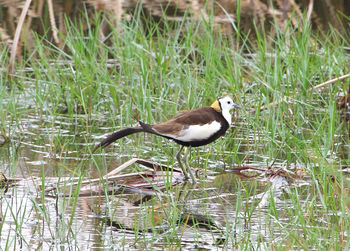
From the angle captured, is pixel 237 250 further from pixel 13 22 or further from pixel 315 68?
pixel 13 22

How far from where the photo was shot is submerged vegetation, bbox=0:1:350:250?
4.49 m

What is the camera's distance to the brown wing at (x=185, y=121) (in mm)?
5512

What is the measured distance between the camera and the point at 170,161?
6203 mm

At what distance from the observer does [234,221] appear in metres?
4.77

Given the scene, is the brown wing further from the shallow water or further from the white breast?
the shallow water

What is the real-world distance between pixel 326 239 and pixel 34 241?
5.64 ft

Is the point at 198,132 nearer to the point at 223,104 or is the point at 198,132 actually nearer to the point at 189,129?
the point at 189,129

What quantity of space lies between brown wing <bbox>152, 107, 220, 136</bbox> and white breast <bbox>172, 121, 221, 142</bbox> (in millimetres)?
33

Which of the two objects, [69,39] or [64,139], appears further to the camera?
[69,39]

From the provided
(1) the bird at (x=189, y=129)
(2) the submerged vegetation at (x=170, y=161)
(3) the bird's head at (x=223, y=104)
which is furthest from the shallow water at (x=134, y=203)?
(3) the bird's head at (x=223, y=104)

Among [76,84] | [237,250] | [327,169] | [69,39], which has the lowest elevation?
[237,250]

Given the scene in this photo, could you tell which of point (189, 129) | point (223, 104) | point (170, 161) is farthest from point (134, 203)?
point (223, 104)

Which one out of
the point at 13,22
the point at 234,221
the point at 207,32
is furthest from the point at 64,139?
the point at 13,22

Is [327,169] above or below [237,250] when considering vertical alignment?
above
